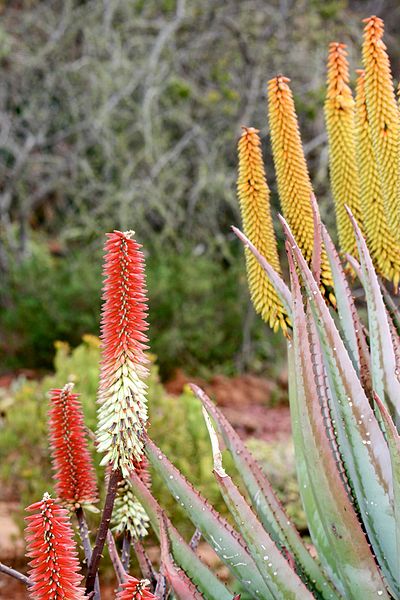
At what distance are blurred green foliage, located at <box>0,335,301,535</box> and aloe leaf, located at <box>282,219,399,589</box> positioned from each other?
201 centimetres

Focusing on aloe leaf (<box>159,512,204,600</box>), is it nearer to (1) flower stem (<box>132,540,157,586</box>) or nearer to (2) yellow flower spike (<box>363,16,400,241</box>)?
(1) flower stem (<box>132,540,157,586</box>)

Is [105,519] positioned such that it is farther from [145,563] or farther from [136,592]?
[145,563]

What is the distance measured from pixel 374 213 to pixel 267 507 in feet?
2.29

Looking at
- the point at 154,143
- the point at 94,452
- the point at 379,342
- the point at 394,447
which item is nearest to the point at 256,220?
the point at 379,342

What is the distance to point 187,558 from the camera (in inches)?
65.6

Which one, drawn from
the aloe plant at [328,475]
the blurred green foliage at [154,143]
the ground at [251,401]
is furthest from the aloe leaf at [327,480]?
the blurred green foliage at [154,143]

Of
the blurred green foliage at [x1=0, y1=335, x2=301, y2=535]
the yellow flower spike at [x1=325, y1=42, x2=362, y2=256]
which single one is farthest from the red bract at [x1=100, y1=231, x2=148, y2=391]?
the blurred green foliage at [x1=0, y1=335, x2=301, y2=535]

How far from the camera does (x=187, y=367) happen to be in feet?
22.2

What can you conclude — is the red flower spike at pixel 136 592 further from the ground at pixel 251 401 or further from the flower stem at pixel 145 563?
the ground at pixel 251 401

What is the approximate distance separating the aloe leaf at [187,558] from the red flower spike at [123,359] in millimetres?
175

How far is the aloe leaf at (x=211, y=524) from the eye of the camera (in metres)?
1.62

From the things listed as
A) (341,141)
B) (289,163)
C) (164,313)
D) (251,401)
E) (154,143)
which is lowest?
(289,163)

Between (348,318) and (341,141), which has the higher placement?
(341,141)

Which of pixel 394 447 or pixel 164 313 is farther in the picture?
pixel 164 313
